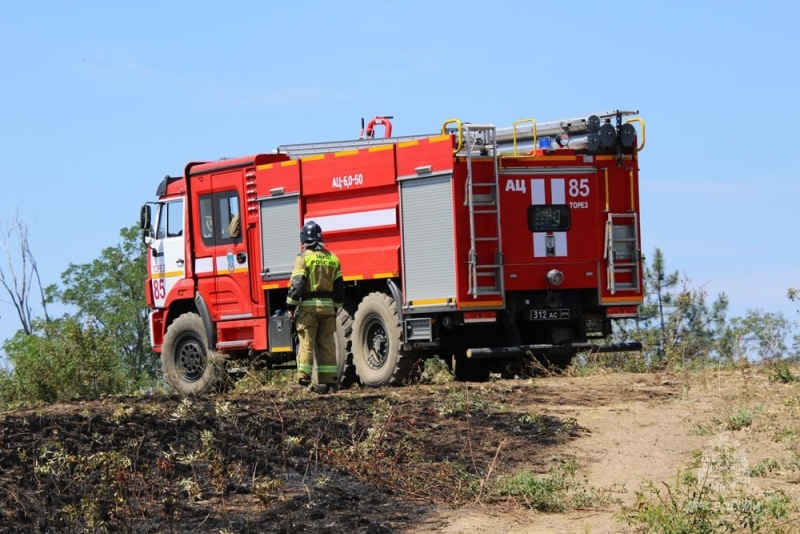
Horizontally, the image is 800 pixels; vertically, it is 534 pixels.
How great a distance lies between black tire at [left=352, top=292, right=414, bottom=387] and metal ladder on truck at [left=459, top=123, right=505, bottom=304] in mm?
1268

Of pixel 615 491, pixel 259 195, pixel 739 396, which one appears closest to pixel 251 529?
pixel 615 491

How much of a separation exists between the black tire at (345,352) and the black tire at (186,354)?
2.35 m

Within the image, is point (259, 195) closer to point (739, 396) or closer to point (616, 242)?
point (616, 242)

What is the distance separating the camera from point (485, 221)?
54.6ft

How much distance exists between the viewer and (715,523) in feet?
27.5

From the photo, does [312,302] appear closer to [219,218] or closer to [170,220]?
[219,218]

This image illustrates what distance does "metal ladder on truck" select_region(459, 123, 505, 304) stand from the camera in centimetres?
1645

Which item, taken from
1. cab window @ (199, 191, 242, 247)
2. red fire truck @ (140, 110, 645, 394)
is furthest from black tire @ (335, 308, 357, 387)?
cab window @ (199, 191, 242, 247)

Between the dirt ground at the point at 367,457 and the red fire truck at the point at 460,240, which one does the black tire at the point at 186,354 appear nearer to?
the red fire truck at the point at 460,240

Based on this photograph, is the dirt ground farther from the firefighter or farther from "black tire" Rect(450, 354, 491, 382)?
"black tire" Rect(450, 354, 491, 382)

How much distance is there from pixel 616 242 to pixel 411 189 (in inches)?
→ 107

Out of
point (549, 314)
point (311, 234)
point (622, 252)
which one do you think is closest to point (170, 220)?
point (311, 234)

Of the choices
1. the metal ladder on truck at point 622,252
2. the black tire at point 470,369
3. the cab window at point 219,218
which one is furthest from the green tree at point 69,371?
the metal ladder on truck at point 622,252

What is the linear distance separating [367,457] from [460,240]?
6523 millimetres
